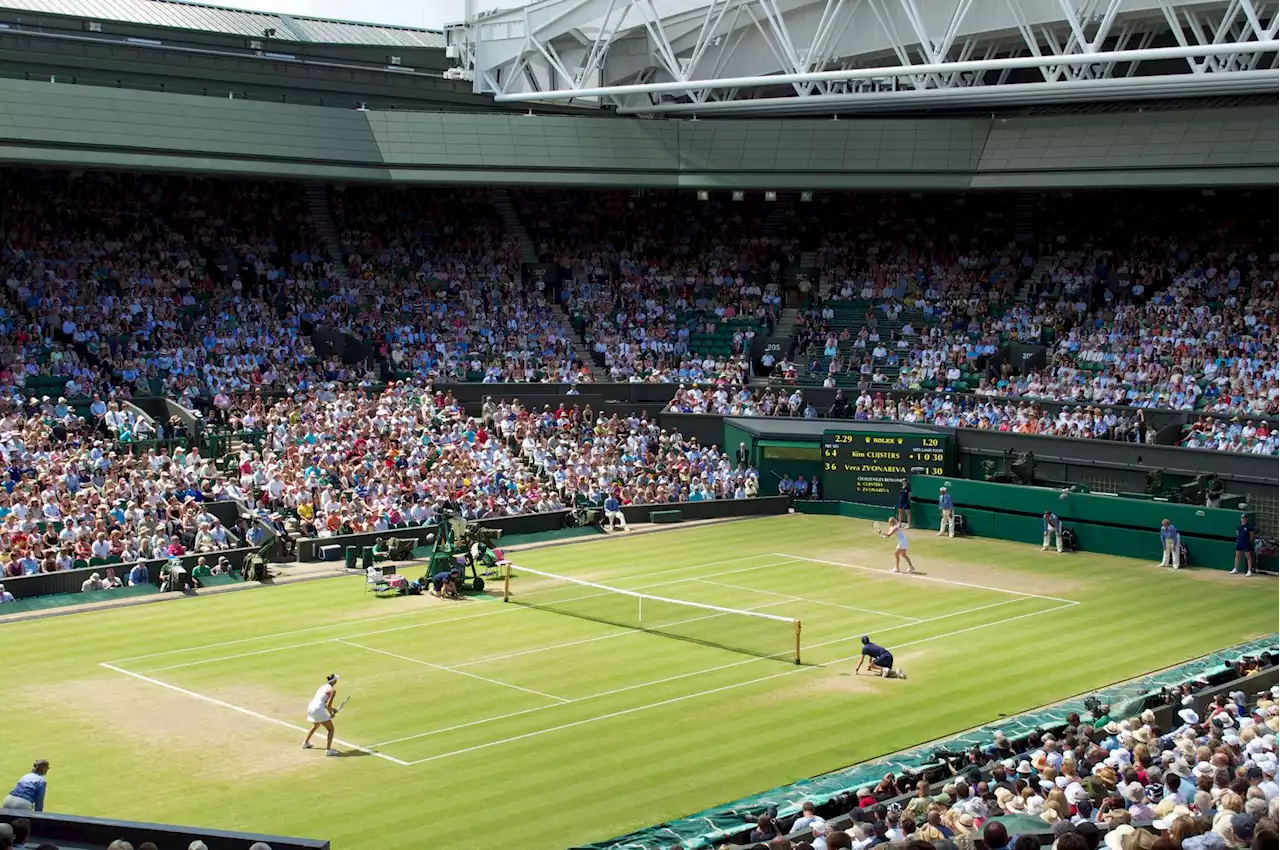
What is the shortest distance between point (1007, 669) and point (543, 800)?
34.8ft

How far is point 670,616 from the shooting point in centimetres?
3050

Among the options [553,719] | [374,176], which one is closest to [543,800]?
[553,719]

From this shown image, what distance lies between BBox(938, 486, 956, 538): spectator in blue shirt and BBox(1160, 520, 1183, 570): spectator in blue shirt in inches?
248

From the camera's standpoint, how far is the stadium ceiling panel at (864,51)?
123ft

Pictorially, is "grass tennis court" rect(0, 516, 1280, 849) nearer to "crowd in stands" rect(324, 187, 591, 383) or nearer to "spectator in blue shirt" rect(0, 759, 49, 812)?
"spectator in blue shirt" rect(0, 759, 49, 812)

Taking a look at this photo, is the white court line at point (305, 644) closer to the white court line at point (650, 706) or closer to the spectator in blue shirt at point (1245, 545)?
the white court line at point (650, 706)

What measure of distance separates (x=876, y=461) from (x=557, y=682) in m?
21.3

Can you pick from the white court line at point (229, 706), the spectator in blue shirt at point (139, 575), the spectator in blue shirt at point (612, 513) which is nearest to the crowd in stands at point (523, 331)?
the spectator in blue shirt at point (139, 575)

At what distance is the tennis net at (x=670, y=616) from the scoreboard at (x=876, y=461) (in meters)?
13.2

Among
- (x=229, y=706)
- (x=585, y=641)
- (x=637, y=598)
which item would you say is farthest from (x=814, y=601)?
(x=229, y=706)

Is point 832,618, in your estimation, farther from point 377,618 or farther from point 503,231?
point 503,231

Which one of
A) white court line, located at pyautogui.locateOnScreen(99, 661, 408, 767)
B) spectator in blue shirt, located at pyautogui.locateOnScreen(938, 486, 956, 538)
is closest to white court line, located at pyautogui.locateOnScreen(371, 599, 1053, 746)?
white court line, located at pyautogui.locateOnScreen(99, 661, 408, 767)

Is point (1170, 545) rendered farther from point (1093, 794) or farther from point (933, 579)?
point (1093, 794)

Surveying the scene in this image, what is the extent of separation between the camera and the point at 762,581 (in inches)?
1363
